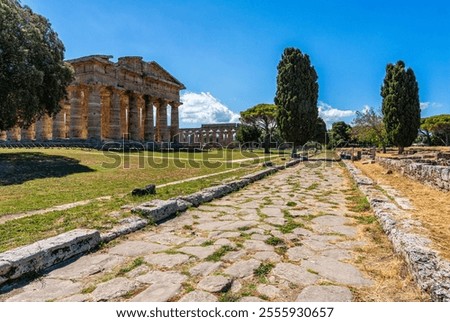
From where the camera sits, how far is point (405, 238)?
3.53 meters

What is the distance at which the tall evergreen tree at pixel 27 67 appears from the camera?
1495cm

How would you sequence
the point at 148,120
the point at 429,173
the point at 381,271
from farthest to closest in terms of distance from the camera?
the point at 148,120 < the point at 429,173 < the point at 381,271

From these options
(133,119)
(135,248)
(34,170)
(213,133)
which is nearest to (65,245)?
(135,248)

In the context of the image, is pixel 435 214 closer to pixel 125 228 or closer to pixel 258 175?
pixel 125 228

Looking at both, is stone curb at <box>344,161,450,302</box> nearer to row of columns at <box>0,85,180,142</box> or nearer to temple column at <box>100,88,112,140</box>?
row of columns at <box>0,85,180,142</box>

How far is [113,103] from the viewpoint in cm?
3597

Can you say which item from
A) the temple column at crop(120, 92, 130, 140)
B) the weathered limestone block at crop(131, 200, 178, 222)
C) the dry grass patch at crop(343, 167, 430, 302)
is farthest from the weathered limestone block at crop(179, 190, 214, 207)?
the temple column at crop(120, 92, 130, 140)

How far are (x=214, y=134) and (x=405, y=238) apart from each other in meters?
75.2

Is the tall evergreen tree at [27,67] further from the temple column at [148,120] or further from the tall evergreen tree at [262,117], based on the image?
the tall evergreen tree at [262,117]

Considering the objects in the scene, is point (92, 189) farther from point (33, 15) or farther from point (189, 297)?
point (33, 15)

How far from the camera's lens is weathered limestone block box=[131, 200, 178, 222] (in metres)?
5.33

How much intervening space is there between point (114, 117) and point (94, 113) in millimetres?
3225

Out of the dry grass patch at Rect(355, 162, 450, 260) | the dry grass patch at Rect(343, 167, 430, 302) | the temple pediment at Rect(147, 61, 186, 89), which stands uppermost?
the temple pediment at Rect(147, 61, 186, 89)

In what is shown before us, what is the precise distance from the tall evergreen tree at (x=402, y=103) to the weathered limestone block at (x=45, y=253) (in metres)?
34.2
